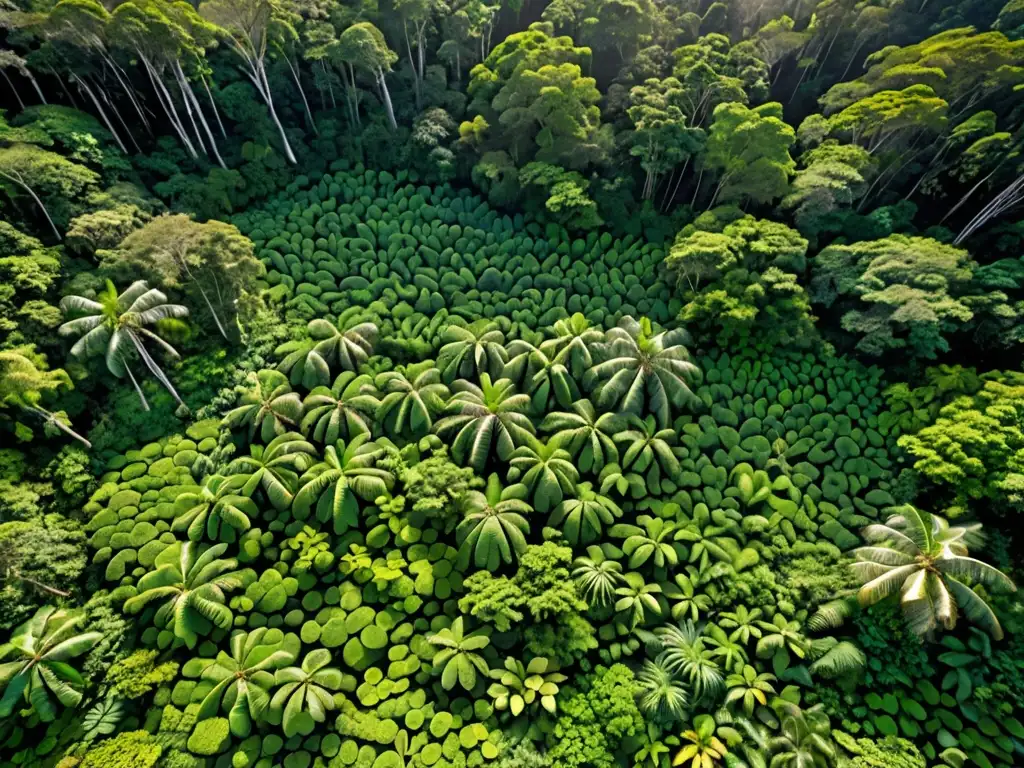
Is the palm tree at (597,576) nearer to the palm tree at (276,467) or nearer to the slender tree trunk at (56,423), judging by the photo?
the palm tree at (276,467)

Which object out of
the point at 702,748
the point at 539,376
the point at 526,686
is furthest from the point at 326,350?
the point at 702,748

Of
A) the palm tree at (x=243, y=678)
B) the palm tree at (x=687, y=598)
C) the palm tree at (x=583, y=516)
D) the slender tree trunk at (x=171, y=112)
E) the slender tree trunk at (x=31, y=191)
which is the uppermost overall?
the slender tree trunk at (x=171, y=112)

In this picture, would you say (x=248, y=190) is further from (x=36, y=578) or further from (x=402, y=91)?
(x=36, y=578)

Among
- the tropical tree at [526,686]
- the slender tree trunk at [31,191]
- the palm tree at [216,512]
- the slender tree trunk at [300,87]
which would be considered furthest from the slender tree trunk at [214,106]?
the tropical tree at [526,686]

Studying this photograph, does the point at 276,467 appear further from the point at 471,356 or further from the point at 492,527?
the point at 471,356

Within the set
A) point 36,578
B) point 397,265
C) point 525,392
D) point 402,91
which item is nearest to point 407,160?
point 402,91
